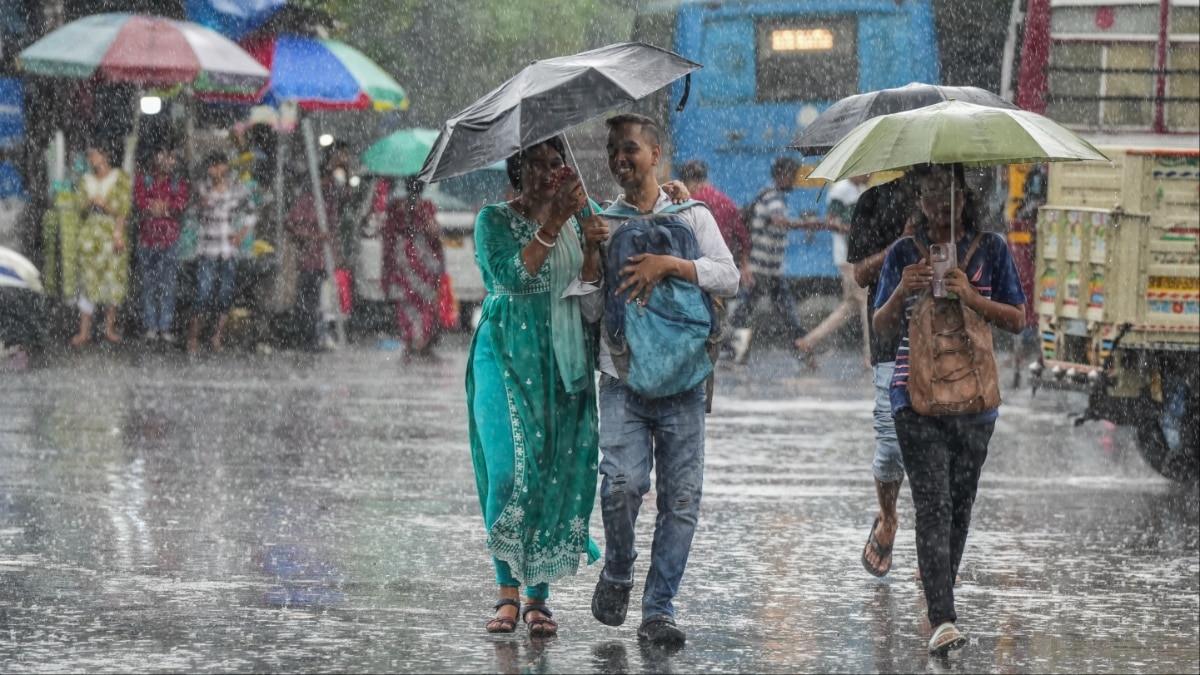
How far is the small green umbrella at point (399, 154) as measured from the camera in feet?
73.2

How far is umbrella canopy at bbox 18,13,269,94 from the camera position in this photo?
64.0 feet

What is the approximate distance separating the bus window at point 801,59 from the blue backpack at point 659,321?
17193mm

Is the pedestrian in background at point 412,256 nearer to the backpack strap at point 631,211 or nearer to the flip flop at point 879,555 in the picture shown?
the flip flop at point 879,555

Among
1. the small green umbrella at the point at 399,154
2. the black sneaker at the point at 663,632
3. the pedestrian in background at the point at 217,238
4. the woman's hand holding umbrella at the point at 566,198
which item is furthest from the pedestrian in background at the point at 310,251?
the woman's hand holding umbrella at the point at 566,198

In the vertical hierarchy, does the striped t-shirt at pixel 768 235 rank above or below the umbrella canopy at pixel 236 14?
below

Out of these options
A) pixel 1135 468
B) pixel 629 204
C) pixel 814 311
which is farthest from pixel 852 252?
pixel 814 311

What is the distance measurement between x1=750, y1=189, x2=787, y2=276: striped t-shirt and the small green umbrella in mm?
3986

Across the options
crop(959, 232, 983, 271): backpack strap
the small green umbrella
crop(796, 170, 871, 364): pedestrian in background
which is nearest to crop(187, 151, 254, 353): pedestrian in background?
the small green umbrella

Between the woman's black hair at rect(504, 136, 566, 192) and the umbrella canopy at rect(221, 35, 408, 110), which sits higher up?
the umbrella canopy at rect(221, 35, 408, 110)

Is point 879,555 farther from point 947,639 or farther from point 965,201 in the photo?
point 965,201

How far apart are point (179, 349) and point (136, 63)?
2742 mm

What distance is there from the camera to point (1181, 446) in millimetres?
11641

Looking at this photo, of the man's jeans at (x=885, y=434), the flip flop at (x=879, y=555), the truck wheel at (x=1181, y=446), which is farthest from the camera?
the truck wheel at (x=1181, y=446)

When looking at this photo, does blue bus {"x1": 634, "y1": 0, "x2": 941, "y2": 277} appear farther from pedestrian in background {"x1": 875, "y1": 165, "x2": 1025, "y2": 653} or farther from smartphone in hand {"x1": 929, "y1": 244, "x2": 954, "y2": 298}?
smartphone in hand {"x1": 929, "y1": 244, "x2": 954, "y2": 298}
